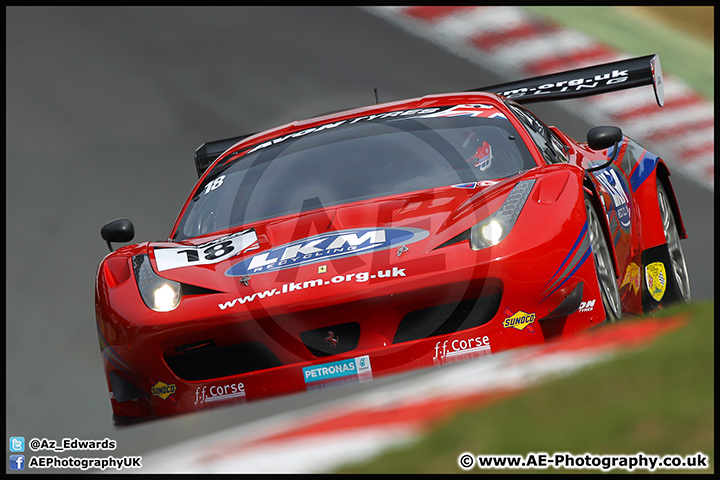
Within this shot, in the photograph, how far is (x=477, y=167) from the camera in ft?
14.7

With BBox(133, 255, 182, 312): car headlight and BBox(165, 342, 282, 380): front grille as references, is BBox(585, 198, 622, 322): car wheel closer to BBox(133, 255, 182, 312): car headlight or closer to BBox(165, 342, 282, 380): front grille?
BBox(165, 342, 282, 380): front grille

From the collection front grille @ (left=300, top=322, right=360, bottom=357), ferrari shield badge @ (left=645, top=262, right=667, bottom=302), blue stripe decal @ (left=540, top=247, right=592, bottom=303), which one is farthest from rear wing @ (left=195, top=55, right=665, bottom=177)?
front grille @ (left=300, top=322, right=360, bottom=357)

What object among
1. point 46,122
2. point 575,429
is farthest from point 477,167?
point 46,122

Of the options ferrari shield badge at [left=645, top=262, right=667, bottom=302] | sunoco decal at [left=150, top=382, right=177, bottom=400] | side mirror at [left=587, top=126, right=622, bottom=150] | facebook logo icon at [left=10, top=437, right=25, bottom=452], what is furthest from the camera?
ferrari shield badge at [left=645, top=262, right=667, bottom=302]

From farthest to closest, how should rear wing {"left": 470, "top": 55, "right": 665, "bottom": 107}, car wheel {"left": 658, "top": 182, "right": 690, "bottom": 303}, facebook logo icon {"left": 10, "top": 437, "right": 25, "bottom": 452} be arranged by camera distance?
rear wing {"left": 470, "top": 55, "right": 665, "bottom": 107} < car wheel {"left": 658, "top": 182, "right": 690, "bottom": 303} < facebook logo icon {"left": 10, "top": 437, "right": 25, "bottom": 452}

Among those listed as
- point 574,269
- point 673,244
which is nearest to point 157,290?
point 574,269

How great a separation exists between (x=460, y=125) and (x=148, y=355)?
6.32 feet

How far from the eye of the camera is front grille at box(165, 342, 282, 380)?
372 centimetres

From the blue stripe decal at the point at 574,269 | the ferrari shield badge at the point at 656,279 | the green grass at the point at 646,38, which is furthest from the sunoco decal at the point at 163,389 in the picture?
the green grass at the point at 646,38

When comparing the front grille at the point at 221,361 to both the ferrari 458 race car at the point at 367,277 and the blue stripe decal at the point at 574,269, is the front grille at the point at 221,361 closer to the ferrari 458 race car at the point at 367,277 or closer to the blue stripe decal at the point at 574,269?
the ferrari 458 race car at the point at 367,277

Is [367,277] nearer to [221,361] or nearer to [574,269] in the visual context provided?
[221,361]

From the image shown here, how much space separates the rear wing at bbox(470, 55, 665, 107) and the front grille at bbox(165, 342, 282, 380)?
2.92 metres

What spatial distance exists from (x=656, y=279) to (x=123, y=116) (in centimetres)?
520
